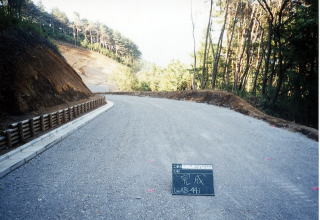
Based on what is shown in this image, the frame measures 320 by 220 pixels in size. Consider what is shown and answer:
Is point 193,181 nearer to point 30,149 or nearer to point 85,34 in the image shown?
point 30,149

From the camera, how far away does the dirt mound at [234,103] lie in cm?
745

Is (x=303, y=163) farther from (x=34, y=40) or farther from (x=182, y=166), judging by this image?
(x=34, y=40)

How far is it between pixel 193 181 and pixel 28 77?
33.1 ft

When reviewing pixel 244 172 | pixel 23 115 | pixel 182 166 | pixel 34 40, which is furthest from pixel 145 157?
pixel 34 40

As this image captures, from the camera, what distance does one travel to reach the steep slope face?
8.27 meters

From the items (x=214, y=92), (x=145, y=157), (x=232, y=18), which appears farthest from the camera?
(x=232, y=18)

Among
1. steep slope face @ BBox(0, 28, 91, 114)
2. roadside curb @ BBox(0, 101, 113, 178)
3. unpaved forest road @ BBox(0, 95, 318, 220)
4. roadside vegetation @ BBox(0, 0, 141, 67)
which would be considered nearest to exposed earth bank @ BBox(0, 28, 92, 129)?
steep slope face @ BBox(0, 28, 91, 114)

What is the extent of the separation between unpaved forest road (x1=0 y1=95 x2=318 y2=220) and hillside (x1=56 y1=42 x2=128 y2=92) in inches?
1998

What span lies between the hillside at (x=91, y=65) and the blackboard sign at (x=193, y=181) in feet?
174

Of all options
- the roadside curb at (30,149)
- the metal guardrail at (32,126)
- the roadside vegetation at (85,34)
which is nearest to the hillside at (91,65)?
the roadside vegetation at (85,34)

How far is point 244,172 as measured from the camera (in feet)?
14.2

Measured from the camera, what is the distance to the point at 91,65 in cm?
6412

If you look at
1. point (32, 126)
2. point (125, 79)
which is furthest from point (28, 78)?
point (125, 79)

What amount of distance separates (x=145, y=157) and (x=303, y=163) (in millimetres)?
4011
